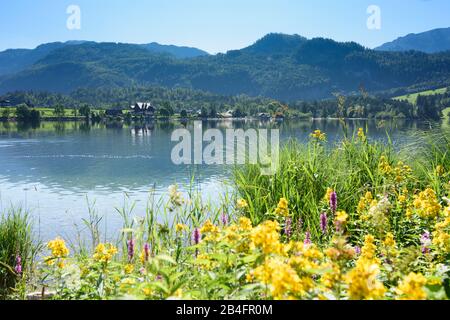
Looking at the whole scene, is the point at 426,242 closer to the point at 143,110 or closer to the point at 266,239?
the point at 266,239

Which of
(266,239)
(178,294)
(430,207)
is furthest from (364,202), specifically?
(178,294)

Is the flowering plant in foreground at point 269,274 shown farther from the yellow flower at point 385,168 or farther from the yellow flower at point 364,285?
the yellow flower at point 385,168

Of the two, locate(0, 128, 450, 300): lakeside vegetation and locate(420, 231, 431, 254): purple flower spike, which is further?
locate(420, 231, 431, 254): purple flower spike

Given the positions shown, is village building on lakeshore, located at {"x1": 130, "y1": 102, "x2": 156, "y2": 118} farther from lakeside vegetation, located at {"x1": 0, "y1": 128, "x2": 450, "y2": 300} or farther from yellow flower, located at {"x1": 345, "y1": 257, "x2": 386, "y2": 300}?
yellow flower, located at {"x1": 345, "y1": 257, "x2": 386, "y2": 300}

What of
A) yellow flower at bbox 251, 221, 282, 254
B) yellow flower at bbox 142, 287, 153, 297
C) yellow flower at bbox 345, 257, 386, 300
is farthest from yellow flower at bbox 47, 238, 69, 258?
yellow flower at bbox 345, 257, 386, 300

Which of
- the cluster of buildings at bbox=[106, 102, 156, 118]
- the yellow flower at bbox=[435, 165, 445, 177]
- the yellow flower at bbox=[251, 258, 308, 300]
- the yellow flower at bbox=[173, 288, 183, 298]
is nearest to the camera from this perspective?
the yellow flower at bbox=[251, 258, 308, 300]

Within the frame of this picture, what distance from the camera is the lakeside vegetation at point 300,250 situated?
2432 mm

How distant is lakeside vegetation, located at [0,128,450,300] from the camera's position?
2.43m

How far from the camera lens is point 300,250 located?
2814 millimetres

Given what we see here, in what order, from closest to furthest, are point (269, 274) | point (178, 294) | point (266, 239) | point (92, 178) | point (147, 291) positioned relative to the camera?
1. point (269, 274)
2. point (266, 239)
3. point (178, 294)
4. point (147, 291)
5. point (92, 178)

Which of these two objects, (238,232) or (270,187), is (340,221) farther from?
(270,187)
